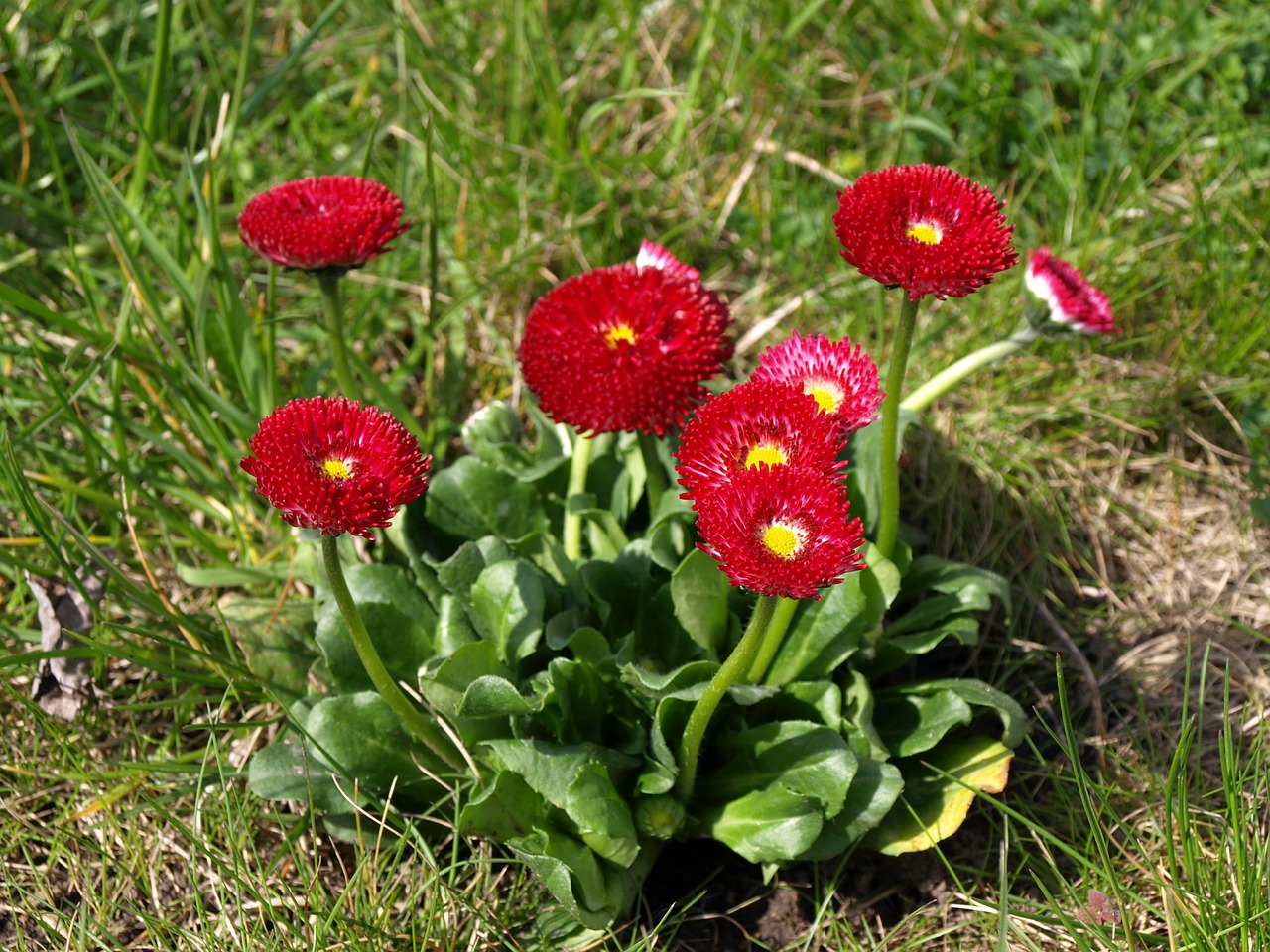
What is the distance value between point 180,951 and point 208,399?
143cm

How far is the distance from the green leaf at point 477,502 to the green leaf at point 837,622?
0.80 metres

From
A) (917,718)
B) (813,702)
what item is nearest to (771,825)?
(813,702)

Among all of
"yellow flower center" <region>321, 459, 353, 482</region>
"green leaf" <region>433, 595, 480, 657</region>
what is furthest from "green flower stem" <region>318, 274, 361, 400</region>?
"yellow flower center" <region>321, 459, 353, 482</region>

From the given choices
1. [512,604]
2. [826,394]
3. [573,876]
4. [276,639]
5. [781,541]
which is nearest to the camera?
[781,541]

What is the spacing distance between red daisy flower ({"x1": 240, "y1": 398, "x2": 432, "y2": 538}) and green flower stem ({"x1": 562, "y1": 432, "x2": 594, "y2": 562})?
87 centimetres

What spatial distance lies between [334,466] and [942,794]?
65.7 inches

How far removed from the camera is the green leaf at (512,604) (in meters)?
2.80

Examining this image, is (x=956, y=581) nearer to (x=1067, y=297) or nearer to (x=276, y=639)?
(x=1067, y=297)

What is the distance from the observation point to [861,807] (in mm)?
2662

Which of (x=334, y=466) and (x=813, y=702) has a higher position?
(x=334, y=466)

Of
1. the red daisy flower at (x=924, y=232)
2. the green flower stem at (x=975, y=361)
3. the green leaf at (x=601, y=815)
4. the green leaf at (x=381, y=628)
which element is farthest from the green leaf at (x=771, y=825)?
the red daisy flower at (x=924, y=232)

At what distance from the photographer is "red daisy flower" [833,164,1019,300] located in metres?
2.28

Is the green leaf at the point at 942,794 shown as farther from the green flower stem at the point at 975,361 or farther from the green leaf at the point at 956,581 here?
the green flower stem at the point at 975,361

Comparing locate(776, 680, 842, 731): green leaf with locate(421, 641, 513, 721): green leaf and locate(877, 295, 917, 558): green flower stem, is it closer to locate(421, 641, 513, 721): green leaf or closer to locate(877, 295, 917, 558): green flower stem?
locate(877, 295, 917, 558): green flower stem
